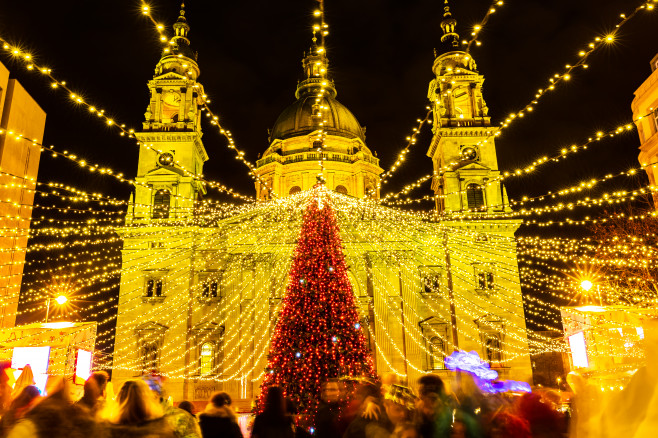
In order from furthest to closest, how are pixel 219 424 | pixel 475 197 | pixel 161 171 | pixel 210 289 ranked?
pixel 475 197 < pixel 161 171 < pixel 210 289 < pixel 219 424

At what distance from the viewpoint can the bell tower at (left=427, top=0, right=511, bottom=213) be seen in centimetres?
3322

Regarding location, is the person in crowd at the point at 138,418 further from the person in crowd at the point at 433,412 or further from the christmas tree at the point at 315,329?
the christmas tree at the point at 315,329

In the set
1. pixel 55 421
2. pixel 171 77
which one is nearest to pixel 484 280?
pixel 171 77

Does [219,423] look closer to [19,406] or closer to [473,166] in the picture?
[19,406]

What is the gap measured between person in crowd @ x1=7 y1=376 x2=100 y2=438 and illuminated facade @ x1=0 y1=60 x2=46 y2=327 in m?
18.4

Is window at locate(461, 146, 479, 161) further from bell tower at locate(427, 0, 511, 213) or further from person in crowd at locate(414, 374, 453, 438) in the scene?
person in crowd at locate(414, 374, 453, 438)

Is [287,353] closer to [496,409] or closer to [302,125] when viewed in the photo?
[496,409]

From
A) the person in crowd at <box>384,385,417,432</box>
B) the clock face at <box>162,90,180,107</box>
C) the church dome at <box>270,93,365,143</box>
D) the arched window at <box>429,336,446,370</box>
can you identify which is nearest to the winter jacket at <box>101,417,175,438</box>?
the person in crowd at <box>384,385,417,432</box>

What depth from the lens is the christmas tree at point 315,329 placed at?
11.6 m

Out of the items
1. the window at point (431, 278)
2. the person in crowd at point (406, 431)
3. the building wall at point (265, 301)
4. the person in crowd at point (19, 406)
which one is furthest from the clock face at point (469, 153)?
the person in crowd at point (19, 406)

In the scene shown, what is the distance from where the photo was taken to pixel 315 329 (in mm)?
11992

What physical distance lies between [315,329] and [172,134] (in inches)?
1007

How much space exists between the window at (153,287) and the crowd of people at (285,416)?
2521 cm

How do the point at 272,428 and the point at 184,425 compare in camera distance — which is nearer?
the point at 184,425
